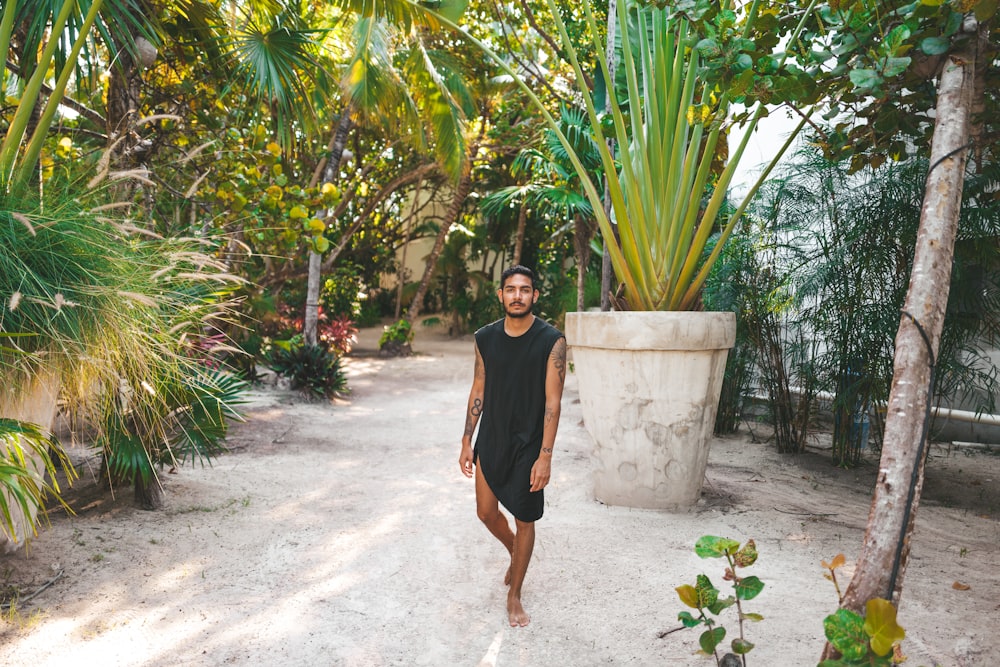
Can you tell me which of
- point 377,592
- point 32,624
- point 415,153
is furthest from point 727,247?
point 415,153

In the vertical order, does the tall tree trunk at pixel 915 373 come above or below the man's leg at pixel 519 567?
above

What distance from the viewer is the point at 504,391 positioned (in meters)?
2.97

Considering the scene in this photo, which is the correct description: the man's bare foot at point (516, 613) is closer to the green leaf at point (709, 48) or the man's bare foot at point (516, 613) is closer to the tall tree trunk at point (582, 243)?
the green leaf at point (709, 48)

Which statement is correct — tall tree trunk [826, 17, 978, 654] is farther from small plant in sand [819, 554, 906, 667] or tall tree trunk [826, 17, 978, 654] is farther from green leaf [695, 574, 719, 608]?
green leaf [695, 574, 719, 608]

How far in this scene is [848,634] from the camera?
1681 millimetres

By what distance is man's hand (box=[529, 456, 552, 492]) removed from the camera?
9.33ft

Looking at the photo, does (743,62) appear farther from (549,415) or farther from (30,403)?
(30,403)

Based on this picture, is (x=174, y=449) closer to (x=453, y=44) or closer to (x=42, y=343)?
(x=42, y=343)

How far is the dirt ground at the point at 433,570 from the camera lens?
2709mm

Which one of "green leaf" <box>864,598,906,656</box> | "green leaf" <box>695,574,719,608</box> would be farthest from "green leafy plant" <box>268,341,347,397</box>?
"green leaf" <box>864,598,906,656</box>

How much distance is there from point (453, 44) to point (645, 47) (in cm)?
886

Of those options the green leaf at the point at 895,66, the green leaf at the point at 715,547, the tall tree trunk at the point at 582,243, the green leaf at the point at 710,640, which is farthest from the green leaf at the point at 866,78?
the tall tree trunk at the point at 582,243

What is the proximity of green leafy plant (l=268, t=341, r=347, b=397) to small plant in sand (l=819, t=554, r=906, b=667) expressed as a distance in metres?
7.89

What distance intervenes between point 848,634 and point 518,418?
5.04ft
